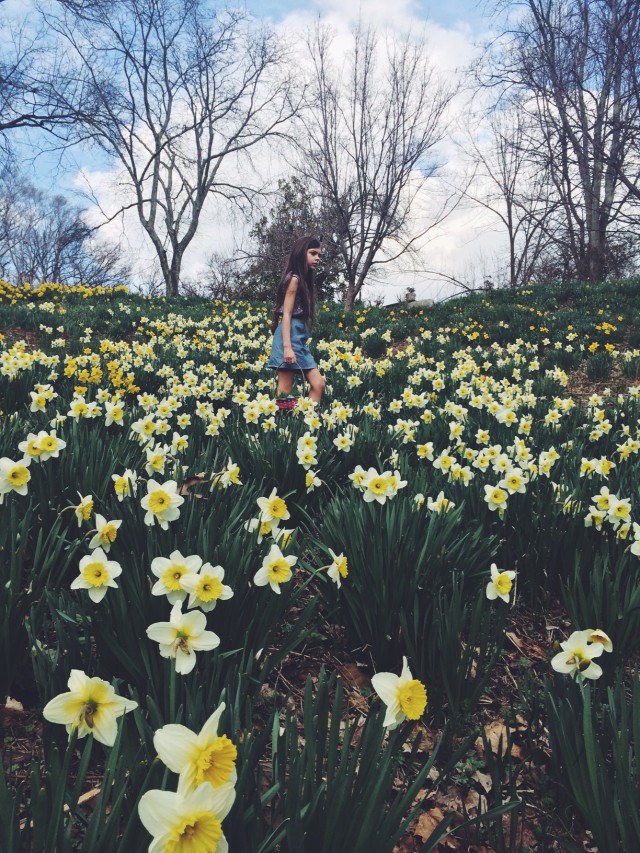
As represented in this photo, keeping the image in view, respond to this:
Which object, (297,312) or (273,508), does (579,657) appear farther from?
(297,312)

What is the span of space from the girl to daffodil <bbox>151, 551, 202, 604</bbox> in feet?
11.1

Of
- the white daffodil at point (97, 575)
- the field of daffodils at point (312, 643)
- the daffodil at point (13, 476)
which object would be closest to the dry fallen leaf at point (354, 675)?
the field of daffodils at point (312, 643)

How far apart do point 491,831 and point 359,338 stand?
7.90 meters

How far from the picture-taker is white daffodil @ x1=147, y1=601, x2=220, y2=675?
0.97m

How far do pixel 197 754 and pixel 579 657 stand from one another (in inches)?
34.0

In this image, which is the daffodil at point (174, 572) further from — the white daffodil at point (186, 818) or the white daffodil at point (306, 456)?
the white daffodil at point (306, 456)

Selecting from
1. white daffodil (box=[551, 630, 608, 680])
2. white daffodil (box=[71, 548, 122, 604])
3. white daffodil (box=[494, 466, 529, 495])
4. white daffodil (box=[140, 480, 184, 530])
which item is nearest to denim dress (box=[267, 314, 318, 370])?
white daffodil (box=[494, 466, 529, 495])

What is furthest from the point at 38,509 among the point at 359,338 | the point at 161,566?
the point at 359,338

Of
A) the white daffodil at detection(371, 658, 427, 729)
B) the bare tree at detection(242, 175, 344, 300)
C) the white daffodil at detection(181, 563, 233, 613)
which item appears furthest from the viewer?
the bare tree at detection(242, 175, 344, 300)

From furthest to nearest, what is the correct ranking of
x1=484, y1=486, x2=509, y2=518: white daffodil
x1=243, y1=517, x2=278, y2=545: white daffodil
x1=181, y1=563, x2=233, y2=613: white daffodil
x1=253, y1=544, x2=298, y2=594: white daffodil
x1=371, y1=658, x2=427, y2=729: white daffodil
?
1. x1=484, y1=486, x2=509, y2=518: white daffodil
2. x1=243, y1=517, x2=278, y2=545: white daffodil
3. x1=253, y1=544, x2=298, y2=594: white daffodil
4. x1=181, y1=563, x2=233, y2=613: white daffodil
5. x1=371, y1=658, x2=427, y2=729: white daffodil

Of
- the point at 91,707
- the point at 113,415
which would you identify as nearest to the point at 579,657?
the point at 91,707

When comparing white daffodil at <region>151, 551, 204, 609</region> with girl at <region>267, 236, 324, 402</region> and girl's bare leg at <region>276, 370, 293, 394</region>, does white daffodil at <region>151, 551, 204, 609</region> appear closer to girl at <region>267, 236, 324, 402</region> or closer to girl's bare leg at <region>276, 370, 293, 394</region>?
girl at <region>267, 236, 324, 402</region>

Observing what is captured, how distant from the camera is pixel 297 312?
4.71m

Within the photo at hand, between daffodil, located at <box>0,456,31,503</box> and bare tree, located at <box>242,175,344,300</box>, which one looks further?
bare tree, located at <box>242,175,344,300</box>
